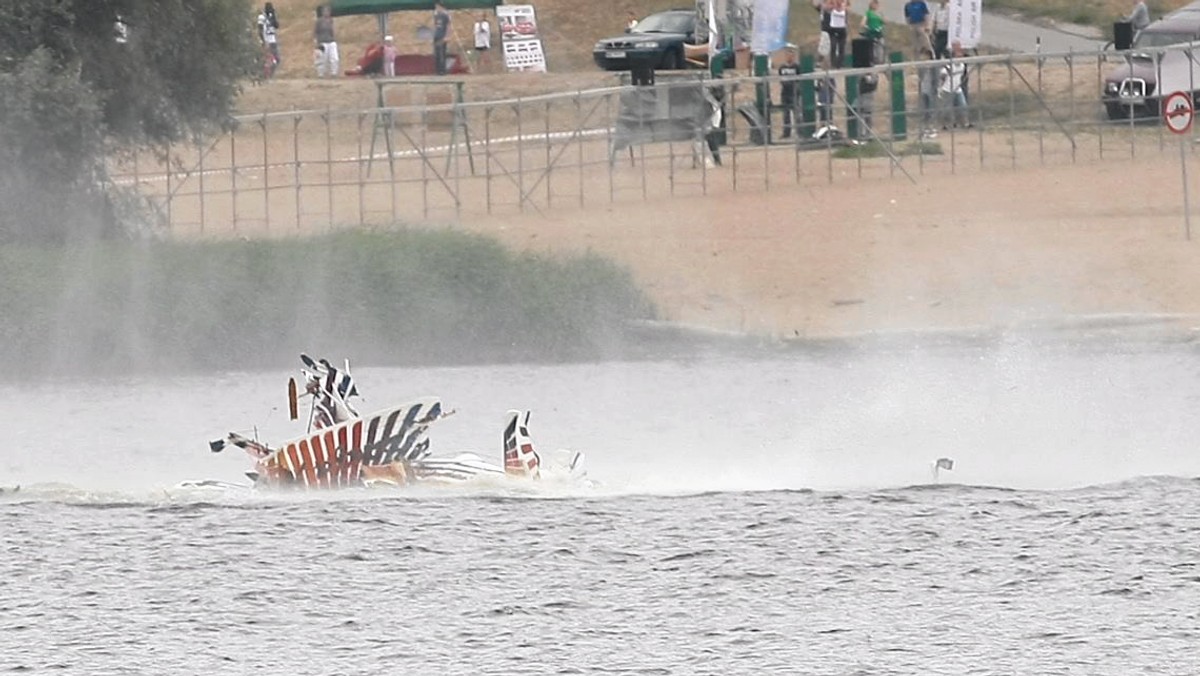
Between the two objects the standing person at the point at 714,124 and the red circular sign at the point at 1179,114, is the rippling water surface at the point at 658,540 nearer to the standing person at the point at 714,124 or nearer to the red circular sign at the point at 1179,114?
the red circular sign at the point at 1179,114

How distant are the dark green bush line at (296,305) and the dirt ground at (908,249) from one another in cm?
144

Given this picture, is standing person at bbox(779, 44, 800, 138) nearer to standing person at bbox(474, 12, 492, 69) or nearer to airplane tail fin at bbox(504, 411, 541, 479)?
standing person at bbox(474, 12, 492, 69)

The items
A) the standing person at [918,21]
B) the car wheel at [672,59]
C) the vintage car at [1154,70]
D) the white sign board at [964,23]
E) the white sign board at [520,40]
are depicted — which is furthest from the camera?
the white sign board at [520,40]

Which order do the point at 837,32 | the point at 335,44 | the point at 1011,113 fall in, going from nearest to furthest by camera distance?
1. the point at 1011,113
2. the point at 837,32
3. the point at 335,44

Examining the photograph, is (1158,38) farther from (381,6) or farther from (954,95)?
(381,6)

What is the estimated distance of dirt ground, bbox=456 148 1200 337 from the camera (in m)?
22.8

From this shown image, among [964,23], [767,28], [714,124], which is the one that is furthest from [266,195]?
[964,23]

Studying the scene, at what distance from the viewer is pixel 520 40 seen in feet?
133

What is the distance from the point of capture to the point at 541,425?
1789 centimetres

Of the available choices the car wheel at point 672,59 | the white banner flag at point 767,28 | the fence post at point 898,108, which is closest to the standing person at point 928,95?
the fence post at point 898,108

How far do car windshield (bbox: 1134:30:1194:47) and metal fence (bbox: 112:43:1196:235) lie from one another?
2317mm

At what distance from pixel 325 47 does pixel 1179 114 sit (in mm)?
20971

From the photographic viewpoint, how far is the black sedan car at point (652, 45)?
39.7 meters

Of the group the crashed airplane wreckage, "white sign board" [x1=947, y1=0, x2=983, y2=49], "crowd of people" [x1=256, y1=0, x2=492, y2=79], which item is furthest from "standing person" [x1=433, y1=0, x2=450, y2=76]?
the crashed airplane wreckage
